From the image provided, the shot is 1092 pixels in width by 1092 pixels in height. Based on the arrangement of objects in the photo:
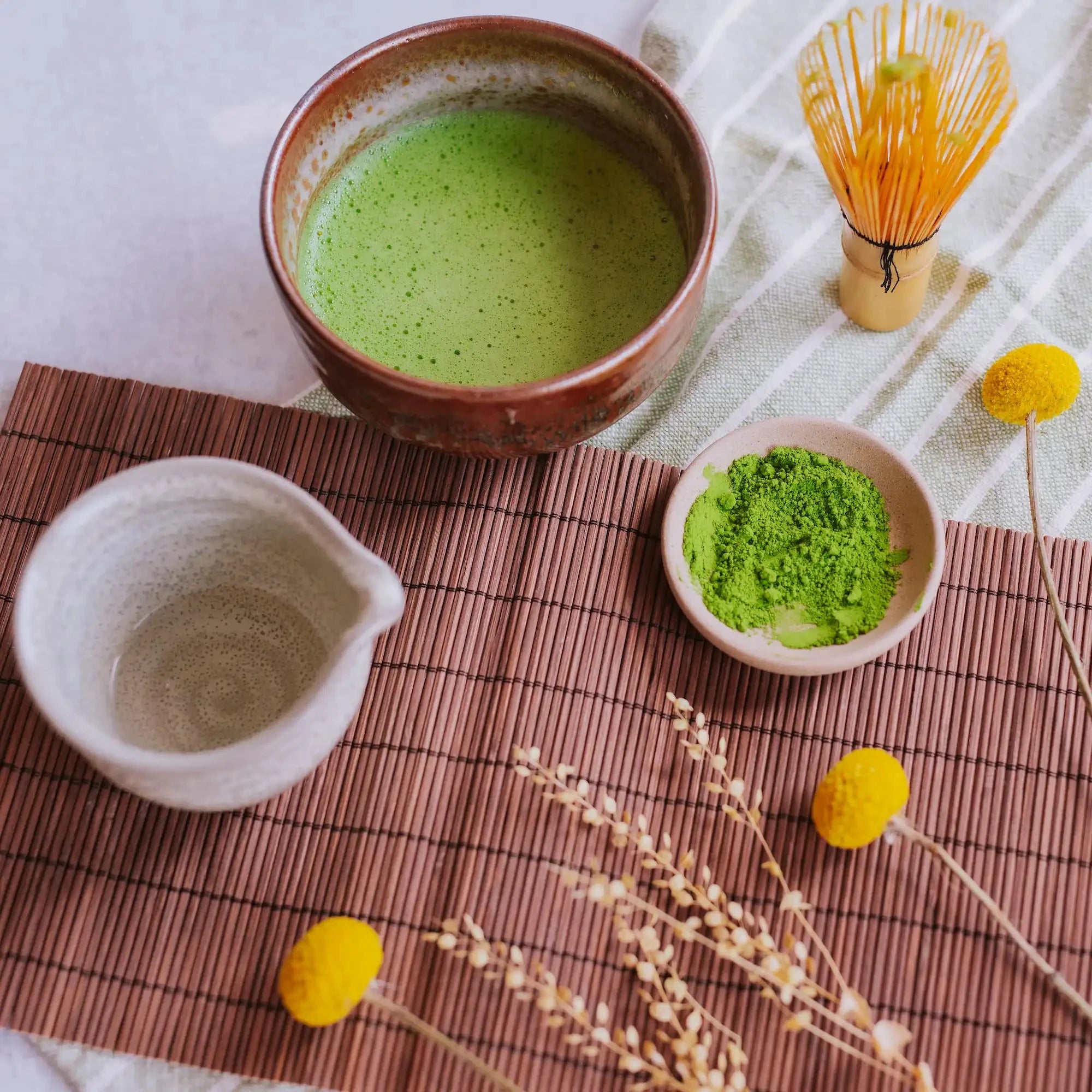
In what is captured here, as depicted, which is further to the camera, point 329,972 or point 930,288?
point 930,288

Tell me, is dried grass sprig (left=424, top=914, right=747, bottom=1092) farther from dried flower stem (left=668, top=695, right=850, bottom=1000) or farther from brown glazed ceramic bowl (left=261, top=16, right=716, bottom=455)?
brown glazed ceramic bowl (left=261, top=16, right=716, bottom=455)

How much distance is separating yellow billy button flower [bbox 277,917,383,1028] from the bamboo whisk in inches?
23.6

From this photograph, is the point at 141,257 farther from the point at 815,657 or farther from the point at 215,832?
the point at 815,657

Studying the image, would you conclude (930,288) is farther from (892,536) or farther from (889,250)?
(892,536)

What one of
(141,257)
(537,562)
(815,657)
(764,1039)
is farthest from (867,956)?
(141,257)

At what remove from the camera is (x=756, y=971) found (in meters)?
0.71

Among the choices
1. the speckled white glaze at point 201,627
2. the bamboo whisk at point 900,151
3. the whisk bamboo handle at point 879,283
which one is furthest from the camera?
the whisk bamboo handle at point 879,283

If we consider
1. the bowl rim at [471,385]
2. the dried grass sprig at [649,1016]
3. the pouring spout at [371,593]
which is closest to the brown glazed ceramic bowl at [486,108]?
the bowl rim at [471,385]

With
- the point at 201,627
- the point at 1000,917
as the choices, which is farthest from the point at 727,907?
the point at 201,627

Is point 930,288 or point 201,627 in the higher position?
point 930,288

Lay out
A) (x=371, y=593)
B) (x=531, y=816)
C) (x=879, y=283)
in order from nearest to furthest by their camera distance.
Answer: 1. (x=371, y=593)
2. (x=531, y=816)
3. (x=879, y=283)

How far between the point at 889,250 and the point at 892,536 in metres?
0.21

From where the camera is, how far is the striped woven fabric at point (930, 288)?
2.96 feet

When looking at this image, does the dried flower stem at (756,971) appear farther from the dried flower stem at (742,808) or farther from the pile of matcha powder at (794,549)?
the pile of matcha powder at (794,549)
